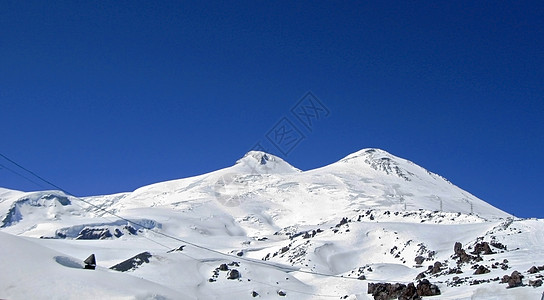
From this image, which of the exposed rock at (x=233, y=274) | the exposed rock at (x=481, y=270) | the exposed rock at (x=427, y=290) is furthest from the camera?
the exposed rock at (x=233, y=274)

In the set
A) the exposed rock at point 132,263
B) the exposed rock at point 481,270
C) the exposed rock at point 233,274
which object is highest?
the exposed rock at point 132,263

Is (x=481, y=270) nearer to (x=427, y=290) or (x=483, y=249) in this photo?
(x=427, y=290)

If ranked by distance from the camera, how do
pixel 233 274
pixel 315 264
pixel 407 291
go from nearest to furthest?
pixel 407 291
pixel 233 274
pixel 315 264

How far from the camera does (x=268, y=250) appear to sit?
11881 cm

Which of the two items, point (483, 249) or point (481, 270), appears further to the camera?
point (483, 249)

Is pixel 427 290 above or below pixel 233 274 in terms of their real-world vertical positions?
below

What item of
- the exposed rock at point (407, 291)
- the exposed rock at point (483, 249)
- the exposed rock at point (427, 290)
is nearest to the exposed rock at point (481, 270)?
the exposed rock at point (407, 291)

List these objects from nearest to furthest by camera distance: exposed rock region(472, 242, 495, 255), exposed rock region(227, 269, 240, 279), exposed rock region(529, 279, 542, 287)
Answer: exposed rock region(529, 279, 542, 287) → exposed rock region(472, 242, 495, 255) → exposed rock region(227, 269, 240, 279)

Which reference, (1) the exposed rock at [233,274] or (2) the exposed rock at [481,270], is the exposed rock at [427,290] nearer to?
(2) the exposed rock at [481,270]

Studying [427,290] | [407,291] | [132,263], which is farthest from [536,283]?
[132,263]

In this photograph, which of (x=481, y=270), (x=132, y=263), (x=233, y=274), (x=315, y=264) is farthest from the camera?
(x=315, y=264)

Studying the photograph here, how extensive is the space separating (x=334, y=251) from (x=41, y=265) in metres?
72.0

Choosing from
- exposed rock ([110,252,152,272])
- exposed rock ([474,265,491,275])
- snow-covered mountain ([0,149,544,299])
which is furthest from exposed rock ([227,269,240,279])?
exposed rock ([474,265,491,275])

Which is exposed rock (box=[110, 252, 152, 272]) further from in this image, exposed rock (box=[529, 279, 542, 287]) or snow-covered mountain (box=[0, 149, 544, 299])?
exposed rock (box=[529, 279, 542, 287])
